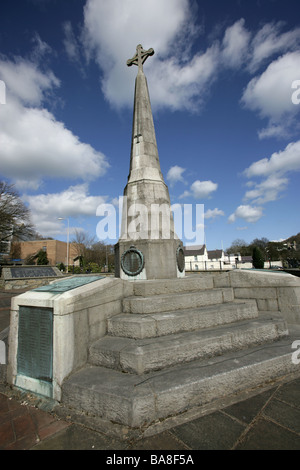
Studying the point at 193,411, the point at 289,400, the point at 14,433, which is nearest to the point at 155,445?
the point at 193,411

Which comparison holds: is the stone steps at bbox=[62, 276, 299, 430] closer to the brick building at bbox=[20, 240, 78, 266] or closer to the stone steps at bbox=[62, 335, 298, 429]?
the stone steps at bbox=[62, 335, 298, 429]

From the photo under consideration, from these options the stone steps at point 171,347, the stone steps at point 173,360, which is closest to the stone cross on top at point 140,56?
the stone steps at point 173,360

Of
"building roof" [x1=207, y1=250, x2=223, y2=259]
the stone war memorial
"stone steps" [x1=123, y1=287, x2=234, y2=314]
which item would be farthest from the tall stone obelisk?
"building roof" [x1=207, y1=250, x2=223, y2=259]

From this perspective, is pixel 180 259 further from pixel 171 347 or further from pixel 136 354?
pixel 136 354

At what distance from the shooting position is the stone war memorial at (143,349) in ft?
7.80

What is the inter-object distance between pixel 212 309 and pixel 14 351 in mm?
3396

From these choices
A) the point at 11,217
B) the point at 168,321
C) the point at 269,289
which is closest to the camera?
the point at 168,321

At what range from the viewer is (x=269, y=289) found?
204 inches

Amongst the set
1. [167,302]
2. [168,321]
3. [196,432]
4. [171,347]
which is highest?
[167,302]

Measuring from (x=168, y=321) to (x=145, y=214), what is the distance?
Result: 367 centimetres

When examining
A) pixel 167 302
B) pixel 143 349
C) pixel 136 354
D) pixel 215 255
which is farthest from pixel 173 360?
pixel 215 255

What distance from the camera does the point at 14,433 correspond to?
86.3 inches

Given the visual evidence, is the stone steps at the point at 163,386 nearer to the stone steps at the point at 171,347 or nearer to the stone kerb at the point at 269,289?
the stone steps at the point at 171,347

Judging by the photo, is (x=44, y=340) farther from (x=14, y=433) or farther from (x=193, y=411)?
(x=193, y=411)
